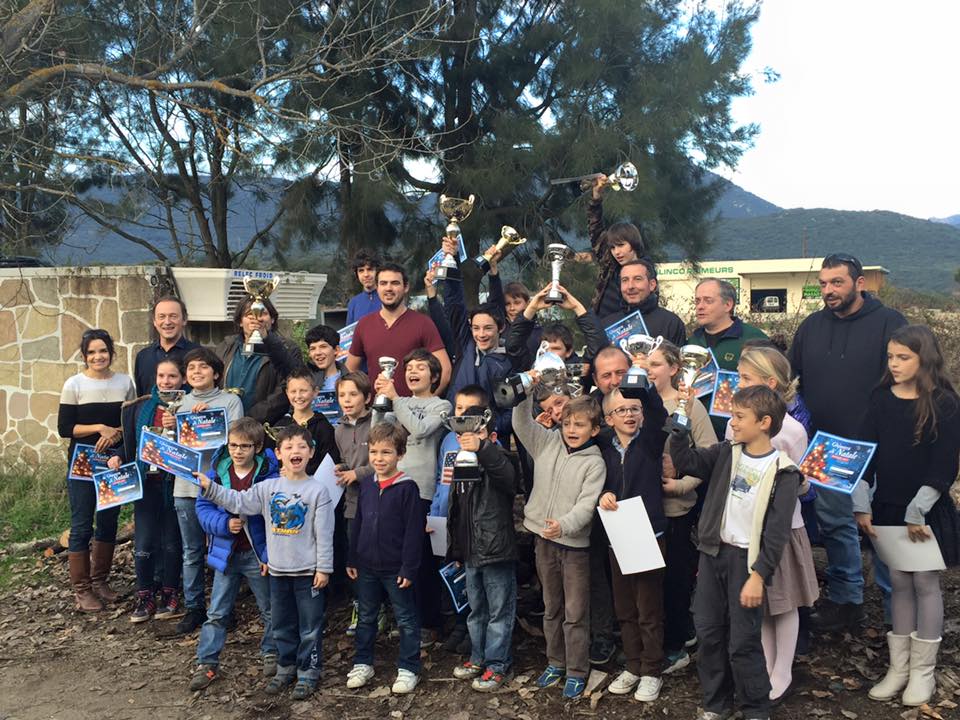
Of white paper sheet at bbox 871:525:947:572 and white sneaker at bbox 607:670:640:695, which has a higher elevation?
white paper sheet at bbox 871:525:947:572

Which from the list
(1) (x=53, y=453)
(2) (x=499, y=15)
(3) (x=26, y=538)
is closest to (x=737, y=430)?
(3) (x=26, y=538)

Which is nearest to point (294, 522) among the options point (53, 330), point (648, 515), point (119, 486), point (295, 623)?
point (295, 623)

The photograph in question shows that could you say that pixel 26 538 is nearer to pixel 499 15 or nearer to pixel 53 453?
pixel 53 453

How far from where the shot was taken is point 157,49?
10453 millimetres

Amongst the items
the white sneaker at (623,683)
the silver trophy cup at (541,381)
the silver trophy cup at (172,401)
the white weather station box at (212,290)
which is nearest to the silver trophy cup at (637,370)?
the silver trophy cup at (541,381)

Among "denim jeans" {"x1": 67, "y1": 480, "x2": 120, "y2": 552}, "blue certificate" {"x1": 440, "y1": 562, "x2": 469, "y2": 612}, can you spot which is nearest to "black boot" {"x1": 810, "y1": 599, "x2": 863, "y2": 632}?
"blue certificate" {"x1": 440, "y1": 562, "x2": 469, "y2": 612}

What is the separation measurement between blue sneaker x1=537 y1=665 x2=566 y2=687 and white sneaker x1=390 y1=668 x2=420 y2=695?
610mm

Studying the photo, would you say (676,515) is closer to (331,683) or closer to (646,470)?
(646,470)

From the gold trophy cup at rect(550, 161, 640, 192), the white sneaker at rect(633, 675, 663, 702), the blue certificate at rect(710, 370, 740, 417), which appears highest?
the gold trophy cup at rect(550, 161, 640, 192)

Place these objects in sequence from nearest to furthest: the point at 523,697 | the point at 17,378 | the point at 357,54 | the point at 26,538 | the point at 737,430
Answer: the point at 737,430 < the point at 523,697 < the point at 26,538 < the point at 17,378 < the point at 357,54

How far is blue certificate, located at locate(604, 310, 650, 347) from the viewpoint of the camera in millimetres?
4609

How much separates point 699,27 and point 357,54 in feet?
12.7

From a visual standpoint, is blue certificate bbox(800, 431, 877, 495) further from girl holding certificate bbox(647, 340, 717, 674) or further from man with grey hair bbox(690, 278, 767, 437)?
man with grey hair bbox(690, 278, 767, 437)

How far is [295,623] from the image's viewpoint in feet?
14.3
